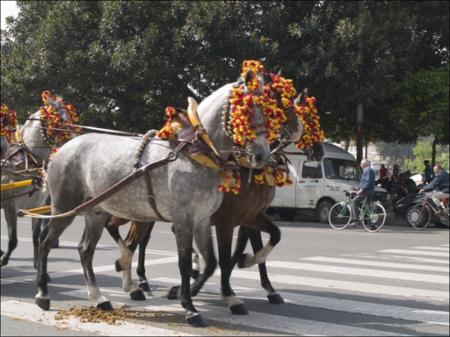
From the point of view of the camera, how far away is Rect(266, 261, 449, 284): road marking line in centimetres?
909

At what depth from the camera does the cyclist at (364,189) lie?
17.7 m

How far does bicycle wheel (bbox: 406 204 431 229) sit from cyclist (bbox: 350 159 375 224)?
1.48 m

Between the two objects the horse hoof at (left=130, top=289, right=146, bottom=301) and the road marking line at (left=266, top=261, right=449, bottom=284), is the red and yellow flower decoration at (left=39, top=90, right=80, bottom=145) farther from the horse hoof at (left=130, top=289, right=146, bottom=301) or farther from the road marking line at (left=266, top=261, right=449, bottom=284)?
the road marking line at (left=266, top=261, right=449, bottom=284)

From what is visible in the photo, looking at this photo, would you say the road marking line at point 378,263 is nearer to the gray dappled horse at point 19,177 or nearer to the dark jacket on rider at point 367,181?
the gray dappled horse at point 19,177

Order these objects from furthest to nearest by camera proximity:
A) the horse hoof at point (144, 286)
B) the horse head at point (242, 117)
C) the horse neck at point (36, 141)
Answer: the horse neck at point (36, 141), the horse hoof at point (144, 286), the horse head at point (242, 117)

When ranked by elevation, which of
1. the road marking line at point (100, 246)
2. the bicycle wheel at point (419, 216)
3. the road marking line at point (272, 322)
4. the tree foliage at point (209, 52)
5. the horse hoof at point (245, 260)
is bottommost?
the road marking line at point (100, 246)

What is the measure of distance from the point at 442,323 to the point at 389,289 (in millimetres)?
1767

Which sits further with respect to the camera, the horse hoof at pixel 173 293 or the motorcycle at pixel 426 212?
the motorcycle at pixel 426 212

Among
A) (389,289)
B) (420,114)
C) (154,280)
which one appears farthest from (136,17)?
(389,289)

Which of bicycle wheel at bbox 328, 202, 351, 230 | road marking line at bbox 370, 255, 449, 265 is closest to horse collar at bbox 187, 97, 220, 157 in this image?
road marking line at bbox 370, 255, 449, 265

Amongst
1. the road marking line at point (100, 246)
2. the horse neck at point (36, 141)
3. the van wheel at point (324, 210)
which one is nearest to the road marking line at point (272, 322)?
the horse neck at point (36, 141)

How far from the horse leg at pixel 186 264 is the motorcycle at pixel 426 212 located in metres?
13.1

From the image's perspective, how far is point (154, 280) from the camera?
912 cm

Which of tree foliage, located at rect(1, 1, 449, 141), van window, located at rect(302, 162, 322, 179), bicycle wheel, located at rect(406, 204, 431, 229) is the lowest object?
bicycle wheel, located at rect(406, 204, 431, 229)
